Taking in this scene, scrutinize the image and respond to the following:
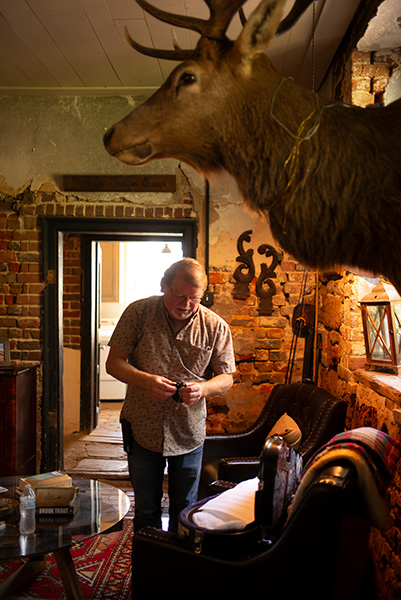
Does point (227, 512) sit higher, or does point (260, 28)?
point (260, 28)

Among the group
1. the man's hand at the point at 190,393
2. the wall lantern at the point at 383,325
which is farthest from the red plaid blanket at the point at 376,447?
the man's hand at the point at 190,393

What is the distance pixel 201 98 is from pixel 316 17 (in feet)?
6.24

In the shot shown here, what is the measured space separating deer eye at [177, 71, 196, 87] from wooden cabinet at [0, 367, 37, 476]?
2777 millimetres

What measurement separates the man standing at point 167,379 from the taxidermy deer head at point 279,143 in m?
1.23

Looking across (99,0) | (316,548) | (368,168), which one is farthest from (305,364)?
(368,168)

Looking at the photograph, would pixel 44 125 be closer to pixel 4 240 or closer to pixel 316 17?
pixel 4 240

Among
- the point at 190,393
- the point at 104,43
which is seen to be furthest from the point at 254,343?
the point at 104,43

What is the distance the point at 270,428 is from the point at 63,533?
1487 millimetres

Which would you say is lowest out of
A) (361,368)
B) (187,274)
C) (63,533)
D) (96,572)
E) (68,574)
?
(96,572)

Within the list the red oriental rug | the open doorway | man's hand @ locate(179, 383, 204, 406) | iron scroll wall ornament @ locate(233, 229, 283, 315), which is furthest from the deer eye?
the open doorway

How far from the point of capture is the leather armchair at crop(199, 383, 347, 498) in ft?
8.23

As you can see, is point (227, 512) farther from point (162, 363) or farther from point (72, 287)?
point (72, 287)

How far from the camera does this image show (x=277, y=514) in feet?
4.90

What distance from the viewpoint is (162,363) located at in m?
2.24
